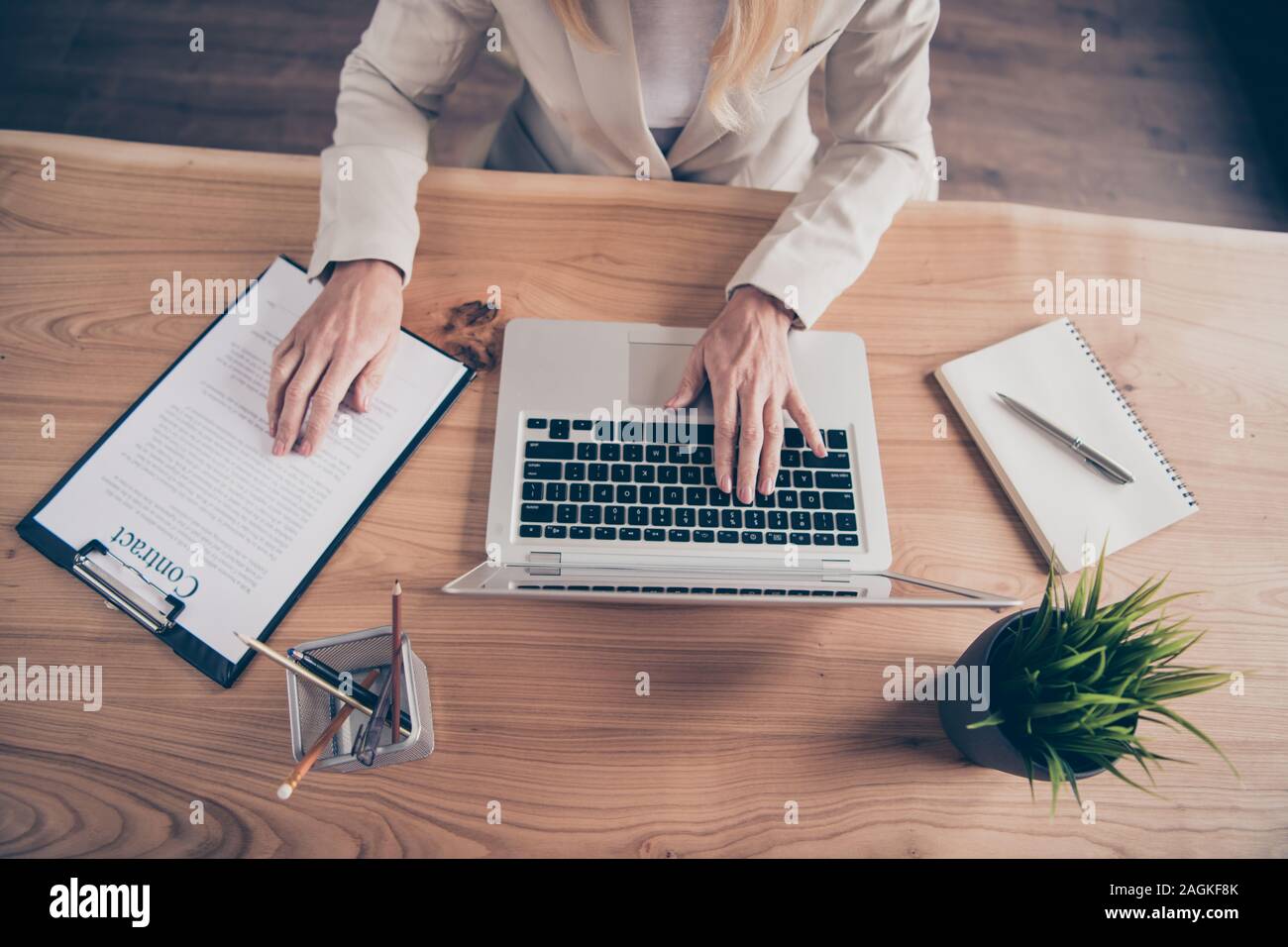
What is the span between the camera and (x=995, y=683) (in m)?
0.67

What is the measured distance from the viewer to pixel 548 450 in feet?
2.59

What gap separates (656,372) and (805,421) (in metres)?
0.18

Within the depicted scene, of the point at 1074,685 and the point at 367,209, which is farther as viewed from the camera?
the point at 367,209

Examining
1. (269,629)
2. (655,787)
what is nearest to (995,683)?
(655,787)

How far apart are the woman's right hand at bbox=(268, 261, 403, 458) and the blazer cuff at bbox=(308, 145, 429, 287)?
0.02m

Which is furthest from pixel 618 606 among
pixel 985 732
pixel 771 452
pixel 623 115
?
pixel 623 115

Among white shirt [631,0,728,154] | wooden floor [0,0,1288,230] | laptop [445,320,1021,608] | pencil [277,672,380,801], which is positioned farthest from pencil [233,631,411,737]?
wooden floor [0,0,1288,230]

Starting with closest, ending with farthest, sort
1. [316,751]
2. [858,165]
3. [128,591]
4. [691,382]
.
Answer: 1. [316,751]
2. [128,591]
3. [691,382]
4. [858,165]

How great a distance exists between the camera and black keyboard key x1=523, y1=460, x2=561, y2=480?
2.55 feet

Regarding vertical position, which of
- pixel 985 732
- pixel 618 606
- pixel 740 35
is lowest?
pixel 985 732

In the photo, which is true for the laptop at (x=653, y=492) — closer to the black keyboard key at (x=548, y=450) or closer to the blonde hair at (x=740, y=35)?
the black keyboard key at (x=548, y=450)

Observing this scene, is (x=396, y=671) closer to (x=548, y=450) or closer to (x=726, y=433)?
(x=548, y=450)

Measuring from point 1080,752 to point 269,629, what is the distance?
0.78 meters
